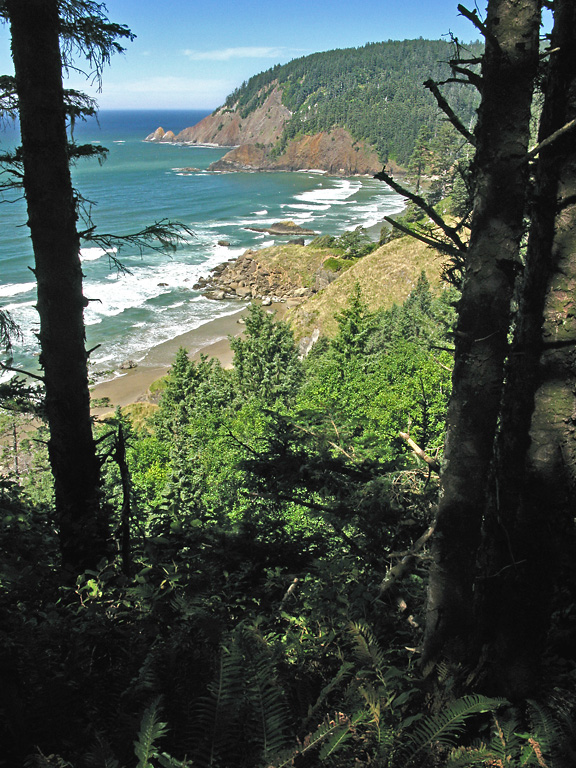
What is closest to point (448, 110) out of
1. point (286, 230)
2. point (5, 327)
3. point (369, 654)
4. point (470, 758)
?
point (369, 654)

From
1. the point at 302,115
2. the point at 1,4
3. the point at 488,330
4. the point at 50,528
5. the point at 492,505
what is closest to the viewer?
the point at 488,330

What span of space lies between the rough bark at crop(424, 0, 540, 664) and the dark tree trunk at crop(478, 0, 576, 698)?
136 mm

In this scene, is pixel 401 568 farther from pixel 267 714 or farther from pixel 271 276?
pixel 271 276

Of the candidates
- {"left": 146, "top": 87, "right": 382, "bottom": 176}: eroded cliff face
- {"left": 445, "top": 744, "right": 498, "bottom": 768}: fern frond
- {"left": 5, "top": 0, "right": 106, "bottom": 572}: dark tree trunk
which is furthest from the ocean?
{"left": 146, "top": 87, "right": 382, "bottom": 176}: eroded cliff face

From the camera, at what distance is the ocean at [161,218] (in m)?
39.2

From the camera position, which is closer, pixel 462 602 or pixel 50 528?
pixel 462 602

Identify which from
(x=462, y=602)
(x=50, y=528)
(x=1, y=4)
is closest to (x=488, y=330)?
(x=462, y=602)

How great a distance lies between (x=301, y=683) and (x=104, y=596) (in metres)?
1.64

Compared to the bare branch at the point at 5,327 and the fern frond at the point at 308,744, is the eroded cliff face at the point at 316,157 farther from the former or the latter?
the fern frond at the point at 308,744

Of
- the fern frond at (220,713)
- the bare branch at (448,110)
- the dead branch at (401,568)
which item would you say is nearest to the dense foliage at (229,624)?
the fern frond at (220,713)

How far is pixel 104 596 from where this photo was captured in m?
3.69

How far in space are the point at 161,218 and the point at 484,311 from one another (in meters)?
46.2

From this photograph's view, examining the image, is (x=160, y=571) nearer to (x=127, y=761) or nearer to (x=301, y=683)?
(x=301, y=683)

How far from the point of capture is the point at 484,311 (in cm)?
250
